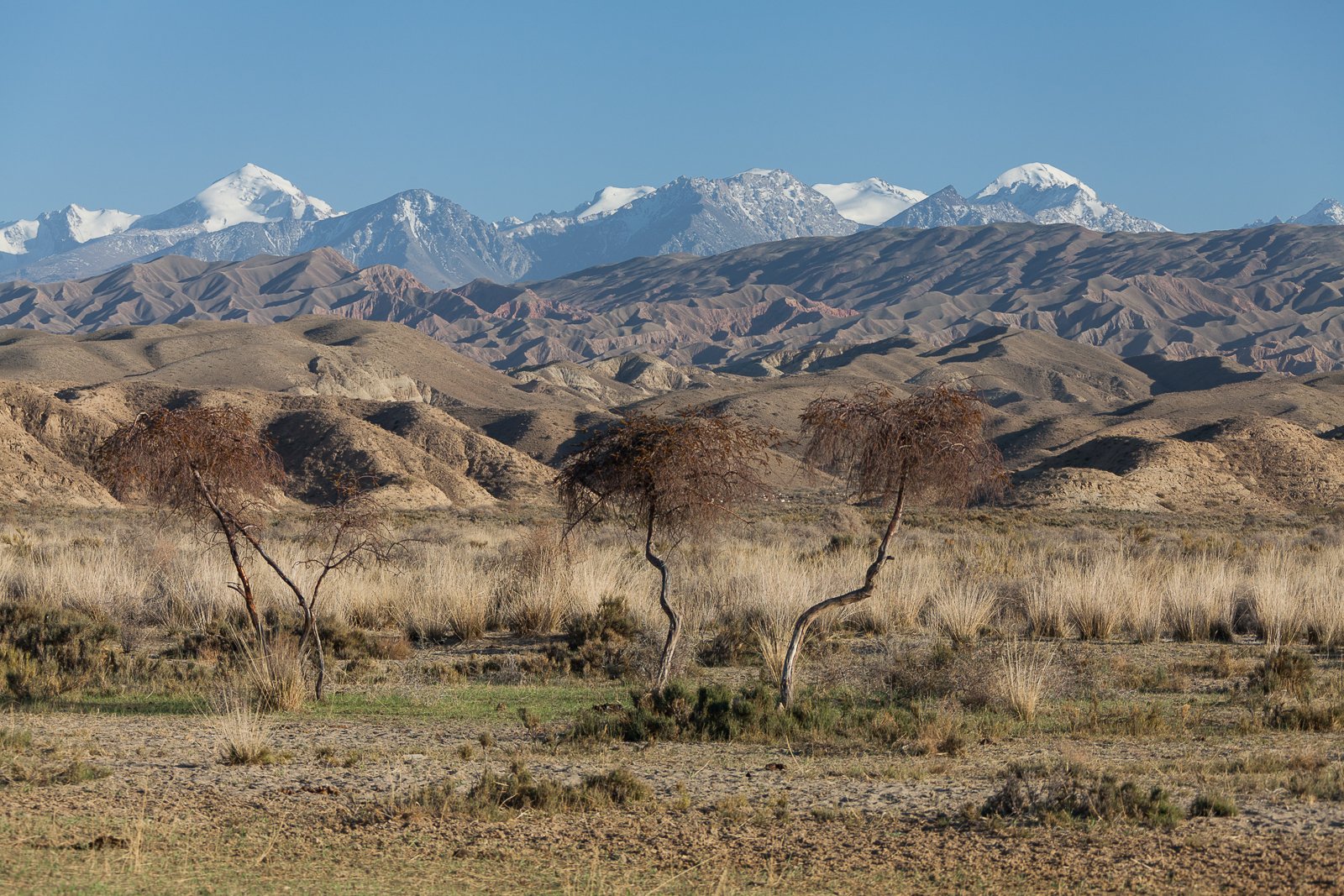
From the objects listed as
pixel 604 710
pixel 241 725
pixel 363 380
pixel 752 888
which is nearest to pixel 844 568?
pixel 604 710

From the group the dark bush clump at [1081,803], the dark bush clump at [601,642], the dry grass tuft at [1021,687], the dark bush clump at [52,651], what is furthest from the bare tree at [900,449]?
the dark bush clump at [52,651]

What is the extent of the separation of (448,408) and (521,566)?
237 ft

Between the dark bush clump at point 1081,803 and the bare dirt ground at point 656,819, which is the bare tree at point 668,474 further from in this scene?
the dark bush clump at point 1081,803

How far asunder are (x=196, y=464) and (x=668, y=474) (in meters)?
5.17

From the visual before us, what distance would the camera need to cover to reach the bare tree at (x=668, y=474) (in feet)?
44.1

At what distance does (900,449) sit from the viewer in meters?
13.0

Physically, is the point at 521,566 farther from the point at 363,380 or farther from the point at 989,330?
the point at 989,330

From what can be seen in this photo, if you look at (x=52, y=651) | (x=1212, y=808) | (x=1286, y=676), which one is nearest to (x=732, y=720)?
(x=1212, y=808)

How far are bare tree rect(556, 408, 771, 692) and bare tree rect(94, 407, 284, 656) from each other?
3482mm

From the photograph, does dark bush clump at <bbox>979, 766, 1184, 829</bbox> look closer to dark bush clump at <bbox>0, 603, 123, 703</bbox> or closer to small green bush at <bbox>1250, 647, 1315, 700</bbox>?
small green bush at <bbox>1250, 647, 1315, 700</bbox>

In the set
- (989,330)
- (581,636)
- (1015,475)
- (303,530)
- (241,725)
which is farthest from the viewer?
(989,330)

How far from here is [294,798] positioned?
32.4 feet

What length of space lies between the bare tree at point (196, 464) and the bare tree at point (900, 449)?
6036 mm

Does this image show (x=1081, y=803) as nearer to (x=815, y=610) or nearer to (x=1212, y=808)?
(x=1212, y=808)
